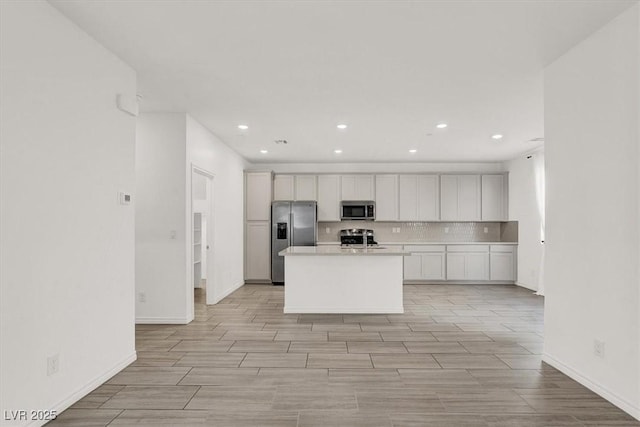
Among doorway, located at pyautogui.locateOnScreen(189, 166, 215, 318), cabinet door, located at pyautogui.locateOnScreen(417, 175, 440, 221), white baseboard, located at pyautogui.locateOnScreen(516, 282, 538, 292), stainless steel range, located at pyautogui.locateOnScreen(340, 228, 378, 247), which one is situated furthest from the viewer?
cabinet door, located at pyautogui.locateOnScreen(417, 175, 440, 221)

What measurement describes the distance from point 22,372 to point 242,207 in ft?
18.5

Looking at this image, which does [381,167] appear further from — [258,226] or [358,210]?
[258,226]

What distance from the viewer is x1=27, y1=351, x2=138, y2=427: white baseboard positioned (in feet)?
8.26

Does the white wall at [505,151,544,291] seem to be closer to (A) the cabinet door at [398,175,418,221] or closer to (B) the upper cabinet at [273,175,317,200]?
(A) the cabinet door at [398,175,418,221]

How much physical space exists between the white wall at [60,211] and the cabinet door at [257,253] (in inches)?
174

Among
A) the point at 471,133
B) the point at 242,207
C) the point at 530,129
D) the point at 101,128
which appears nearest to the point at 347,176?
the point at 242,207

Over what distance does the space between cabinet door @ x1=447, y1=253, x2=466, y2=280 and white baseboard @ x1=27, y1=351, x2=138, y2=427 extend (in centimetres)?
616

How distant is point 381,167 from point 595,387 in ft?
20.3

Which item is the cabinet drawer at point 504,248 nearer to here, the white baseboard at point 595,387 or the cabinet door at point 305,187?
the cabinet door at point 305,187

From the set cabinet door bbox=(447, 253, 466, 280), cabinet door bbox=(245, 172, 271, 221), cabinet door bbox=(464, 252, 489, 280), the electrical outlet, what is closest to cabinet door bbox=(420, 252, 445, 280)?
cabinet door bbox=(447, 253, 466, 280)

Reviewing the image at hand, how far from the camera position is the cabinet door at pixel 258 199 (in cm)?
790

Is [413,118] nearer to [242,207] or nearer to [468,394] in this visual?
[468,394]

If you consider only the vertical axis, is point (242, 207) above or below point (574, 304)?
above

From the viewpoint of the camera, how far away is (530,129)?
18.4ft
